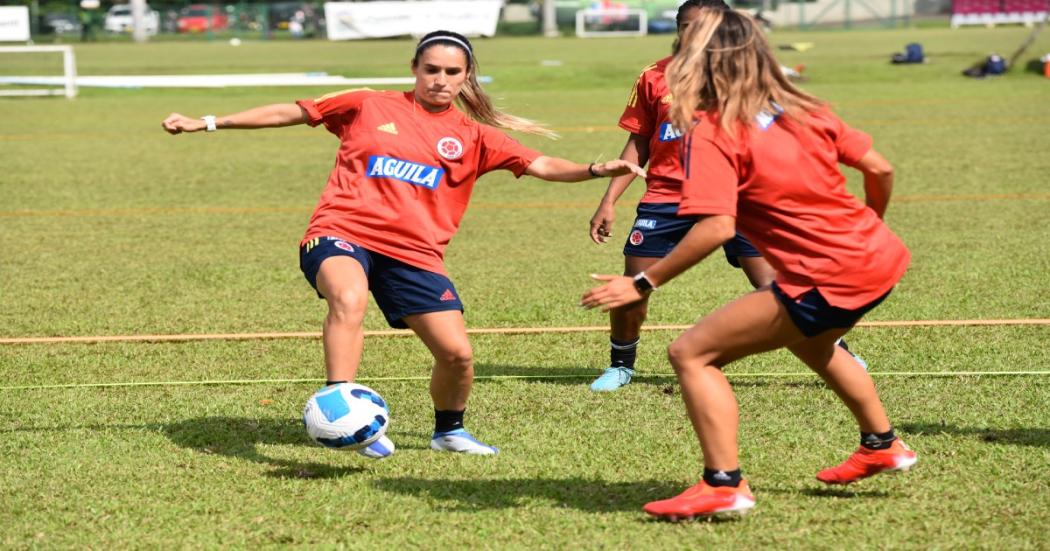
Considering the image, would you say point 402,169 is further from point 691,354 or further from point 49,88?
point 49,88

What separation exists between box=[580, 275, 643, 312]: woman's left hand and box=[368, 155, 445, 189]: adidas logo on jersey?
153 centimetres

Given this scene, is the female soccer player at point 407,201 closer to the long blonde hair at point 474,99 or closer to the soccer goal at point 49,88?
the long blonde hair at point 474,99

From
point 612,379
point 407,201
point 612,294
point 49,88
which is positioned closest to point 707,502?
point 612,294

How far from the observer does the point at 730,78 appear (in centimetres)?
453

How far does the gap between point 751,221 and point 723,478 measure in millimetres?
940

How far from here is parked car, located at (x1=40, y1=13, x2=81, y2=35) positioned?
63562 millimetres

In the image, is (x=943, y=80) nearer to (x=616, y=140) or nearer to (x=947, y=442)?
(x=616, y=140)

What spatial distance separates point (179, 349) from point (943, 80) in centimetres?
2625

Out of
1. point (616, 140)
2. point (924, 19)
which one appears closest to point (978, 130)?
point (616, 140)

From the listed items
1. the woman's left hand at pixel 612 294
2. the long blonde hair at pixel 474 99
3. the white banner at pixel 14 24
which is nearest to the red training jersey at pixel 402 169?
the long blonde hair at pixel 474 99

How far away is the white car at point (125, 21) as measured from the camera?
64.8 m

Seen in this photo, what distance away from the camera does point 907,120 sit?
2181cm

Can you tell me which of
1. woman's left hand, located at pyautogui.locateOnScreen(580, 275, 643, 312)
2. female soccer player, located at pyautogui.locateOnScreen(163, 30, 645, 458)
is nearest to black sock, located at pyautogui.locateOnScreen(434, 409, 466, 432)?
female soccer player, located at pyautogui.locateOnScreen(163, 30, 645, 458)

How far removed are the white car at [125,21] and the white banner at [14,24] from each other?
12.8 metres
